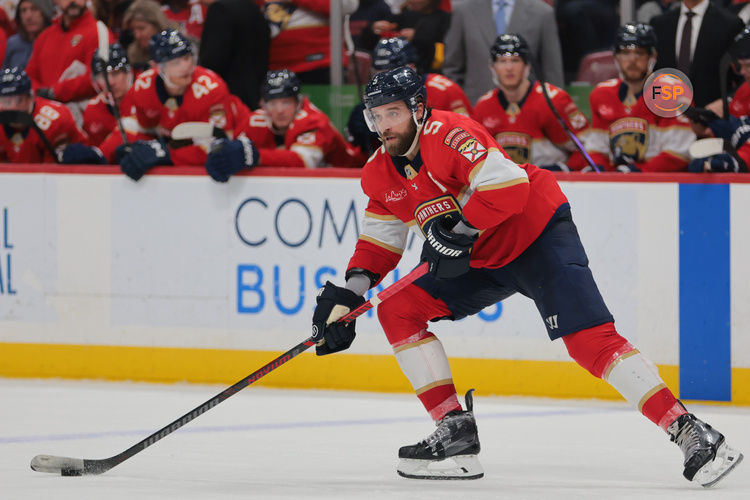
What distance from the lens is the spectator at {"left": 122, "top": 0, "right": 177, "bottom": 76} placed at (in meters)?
6.73

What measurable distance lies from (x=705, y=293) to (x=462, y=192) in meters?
1.63

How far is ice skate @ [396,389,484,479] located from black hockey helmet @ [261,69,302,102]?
7.61 feet

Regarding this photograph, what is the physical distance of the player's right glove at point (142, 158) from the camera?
216 inches

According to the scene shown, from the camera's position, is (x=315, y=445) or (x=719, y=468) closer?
(x=719, y=468)

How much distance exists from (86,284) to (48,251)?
0.22 m

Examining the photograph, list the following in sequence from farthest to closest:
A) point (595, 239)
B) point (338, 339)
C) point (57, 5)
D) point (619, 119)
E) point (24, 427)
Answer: point (57, 5), point (619, 119), point (595, 239), point (24, 427), point (338, 339)

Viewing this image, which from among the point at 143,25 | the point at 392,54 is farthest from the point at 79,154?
the point at 392,54

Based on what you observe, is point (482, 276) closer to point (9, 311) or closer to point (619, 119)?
point (619, 119)

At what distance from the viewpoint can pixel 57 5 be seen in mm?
7180

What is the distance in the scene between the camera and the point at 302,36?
650cm

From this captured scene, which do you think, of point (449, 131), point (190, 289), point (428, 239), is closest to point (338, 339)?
point (428, 239)

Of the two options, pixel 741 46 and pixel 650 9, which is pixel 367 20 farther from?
pixel 741 46

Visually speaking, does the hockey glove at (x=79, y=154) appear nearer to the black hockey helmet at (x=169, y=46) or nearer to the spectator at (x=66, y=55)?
the black hockey helmet at (x=169, y=46)

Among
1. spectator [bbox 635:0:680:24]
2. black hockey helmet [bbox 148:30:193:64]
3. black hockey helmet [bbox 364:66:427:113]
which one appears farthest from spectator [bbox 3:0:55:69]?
black hockey helmet [bbox 364:66:427:113]
